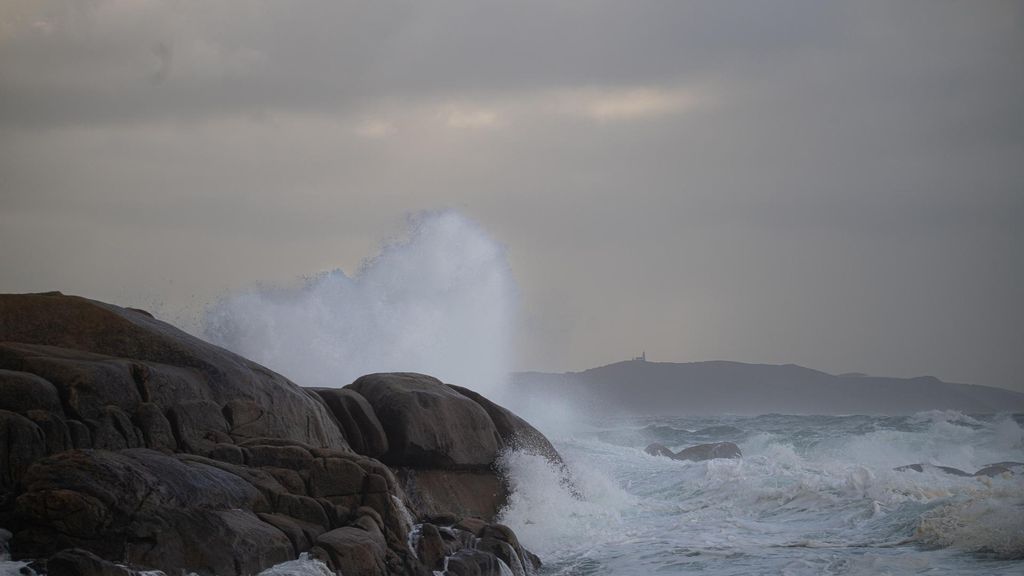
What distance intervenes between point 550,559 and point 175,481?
6.06 metres

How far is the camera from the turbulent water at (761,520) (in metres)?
13.2

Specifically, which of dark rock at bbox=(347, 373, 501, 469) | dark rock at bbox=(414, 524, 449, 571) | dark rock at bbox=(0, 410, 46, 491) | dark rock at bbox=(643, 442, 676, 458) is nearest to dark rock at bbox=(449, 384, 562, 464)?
dark rock at bbox=(347, 373, 501, 469)

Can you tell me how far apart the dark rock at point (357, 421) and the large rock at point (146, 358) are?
0.81 metres

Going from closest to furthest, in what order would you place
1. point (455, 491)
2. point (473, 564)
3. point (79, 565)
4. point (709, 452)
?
point (79, 565)
point (473, 564)
point (455, 491)
point (709, 452)

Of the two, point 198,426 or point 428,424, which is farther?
point 428,424

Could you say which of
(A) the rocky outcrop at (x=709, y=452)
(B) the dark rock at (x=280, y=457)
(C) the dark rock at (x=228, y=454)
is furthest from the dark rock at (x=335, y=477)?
(A) the rocky outcrop at (x=709, y=452)

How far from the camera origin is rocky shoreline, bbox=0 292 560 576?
8461 mm

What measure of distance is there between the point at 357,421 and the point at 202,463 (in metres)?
4.41

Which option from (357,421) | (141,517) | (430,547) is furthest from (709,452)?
(141,517)

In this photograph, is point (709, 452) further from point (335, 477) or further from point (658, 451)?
point (335, 477)

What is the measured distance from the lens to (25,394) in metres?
10.0

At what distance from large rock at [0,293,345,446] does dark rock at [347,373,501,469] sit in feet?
4.26

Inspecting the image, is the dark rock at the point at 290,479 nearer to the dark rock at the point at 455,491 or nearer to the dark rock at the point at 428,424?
the dark rock at the point at 455,491

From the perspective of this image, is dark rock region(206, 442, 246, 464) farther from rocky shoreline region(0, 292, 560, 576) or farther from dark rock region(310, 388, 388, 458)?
dark rock region(310, 388, 388, 458)
